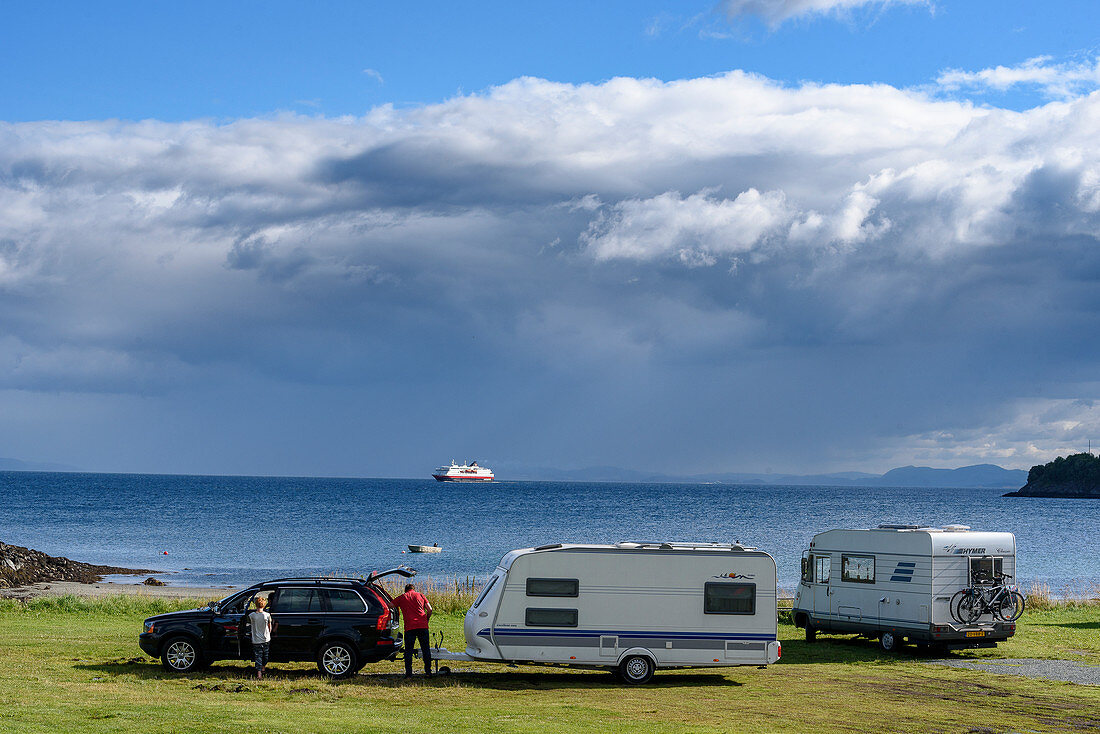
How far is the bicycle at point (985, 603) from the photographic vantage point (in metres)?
24.4

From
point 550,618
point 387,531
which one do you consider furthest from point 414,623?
point 387,531

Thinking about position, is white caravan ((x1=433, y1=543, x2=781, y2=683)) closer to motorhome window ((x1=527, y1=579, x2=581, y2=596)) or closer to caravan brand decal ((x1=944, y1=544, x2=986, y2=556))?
motorhome window ((x1=527, y1=579, x2=581, y2=596))

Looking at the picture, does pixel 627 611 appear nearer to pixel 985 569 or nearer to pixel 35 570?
pixel 985 569

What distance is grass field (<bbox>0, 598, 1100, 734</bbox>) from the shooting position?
14.8 metres

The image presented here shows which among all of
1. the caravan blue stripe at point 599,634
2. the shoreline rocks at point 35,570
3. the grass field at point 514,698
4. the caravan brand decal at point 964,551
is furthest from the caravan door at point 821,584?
the shoreline rocks at point 35,570

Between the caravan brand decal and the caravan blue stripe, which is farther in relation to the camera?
the caravan brand decal

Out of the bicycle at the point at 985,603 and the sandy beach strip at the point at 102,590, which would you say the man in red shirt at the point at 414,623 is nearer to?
the bicycle at the point at 985,603

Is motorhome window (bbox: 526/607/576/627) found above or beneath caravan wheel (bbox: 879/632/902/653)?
above

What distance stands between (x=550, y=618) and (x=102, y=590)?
32.1 metres

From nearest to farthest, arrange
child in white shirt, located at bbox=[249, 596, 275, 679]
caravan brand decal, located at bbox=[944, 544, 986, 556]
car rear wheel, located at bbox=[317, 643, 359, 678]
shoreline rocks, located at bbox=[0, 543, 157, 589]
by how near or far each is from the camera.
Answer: child in white shirt, located at bbox=[249, 596, 275, 679]
car rear wheel, located at bbox=[317, 643, 359, 678]
caravan brand decal, located at bbox=[944, 544, 986, 556]
shoreline rocks, located at bbox=[0, 543, 157, 589]

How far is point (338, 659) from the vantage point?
19.2m

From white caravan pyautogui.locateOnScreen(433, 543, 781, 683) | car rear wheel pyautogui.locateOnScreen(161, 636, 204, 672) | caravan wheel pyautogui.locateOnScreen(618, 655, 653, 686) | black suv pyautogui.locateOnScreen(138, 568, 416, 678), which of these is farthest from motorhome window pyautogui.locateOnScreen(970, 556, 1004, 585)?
car rear wheel pyautogui.locateOnScreen(161, 636, 204, 672)

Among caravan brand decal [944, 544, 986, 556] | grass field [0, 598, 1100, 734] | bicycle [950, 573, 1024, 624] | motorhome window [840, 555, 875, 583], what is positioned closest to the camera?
grass field [0, 598, 1100, 734]

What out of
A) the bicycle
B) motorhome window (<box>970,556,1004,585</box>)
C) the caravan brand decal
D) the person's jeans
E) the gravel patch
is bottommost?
the gravel patch
